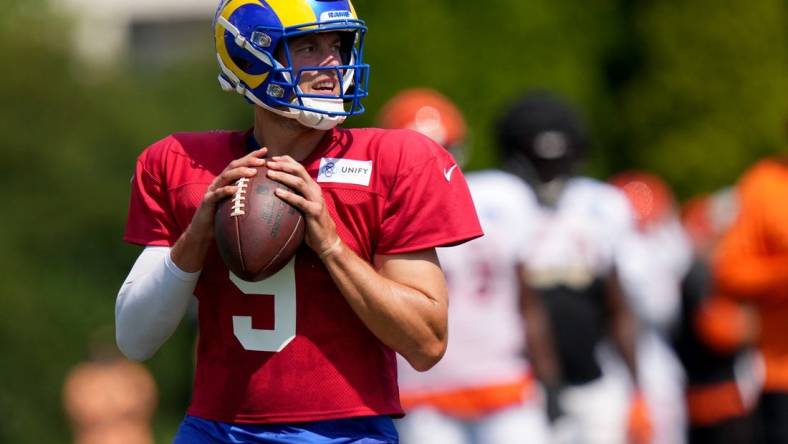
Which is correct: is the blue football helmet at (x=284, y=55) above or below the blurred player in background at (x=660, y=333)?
above

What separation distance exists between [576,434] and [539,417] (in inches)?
42.5

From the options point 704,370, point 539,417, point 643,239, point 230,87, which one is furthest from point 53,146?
point 230,87

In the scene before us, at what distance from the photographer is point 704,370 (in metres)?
9.51

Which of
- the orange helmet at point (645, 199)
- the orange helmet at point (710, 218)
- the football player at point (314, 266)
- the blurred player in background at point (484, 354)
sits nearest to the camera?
the football player at point (314, 266)

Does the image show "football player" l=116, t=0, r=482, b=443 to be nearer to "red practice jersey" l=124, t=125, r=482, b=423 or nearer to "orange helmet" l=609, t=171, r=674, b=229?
"red practice jersey" l=124, t=125, r=482, b=423

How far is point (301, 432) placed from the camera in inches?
156

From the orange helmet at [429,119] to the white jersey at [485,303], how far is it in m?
0.73

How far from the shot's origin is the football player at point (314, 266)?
3922mm

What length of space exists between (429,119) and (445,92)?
28.2 ft

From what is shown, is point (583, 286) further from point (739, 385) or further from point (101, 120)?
point (101, 120)

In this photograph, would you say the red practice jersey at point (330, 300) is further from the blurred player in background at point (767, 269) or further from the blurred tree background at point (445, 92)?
the blurred tree background at point (445, 92)

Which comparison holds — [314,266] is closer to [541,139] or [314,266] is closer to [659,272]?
[541,139]

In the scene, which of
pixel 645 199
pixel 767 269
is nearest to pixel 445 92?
pixel 645 199

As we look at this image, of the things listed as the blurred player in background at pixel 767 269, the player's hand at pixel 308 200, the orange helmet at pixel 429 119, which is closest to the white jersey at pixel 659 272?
the orange helmet at pixel 429 119
